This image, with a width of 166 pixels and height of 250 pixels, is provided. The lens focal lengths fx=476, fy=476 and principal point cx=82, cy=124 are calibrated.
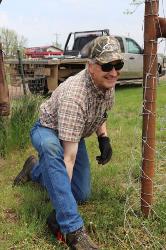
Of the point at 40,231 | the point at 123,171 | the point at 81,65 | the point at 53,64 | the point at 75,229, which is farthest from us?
the point at 81,65

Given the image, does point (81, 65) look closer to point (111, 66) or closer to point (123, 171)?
point (123, 171)

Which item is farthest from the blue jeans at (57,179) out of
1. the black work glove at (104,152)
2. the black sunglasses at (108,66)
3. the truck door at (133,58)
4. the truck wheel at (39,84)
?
the truck door at (133,58)

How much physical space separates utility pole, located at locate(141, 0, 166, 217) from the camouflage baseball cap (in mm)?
209

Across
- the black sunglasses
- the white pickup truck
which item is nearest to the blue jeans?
the black sunglasses

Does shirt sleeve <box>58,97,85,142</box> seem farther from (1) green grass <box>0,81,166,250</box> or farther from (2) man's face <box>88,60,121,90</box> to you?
(1) green grass <box>0,81,166,250</box>

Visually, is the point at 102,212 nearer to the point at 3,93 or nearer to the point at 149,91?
the point at 149,91

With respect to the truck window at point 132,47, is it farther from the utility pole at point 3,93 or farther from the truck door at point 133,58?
the utility pole at point 3,93

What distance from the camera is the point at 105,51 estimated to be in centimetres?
306

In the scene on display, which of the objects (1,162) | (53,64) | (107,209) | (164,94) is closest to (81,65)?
(53,64)

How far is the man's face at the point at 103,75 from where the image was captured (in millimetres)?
3117

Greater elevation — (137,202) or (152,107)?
(152,107)

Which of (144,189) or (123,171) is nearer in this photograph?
(144,189)

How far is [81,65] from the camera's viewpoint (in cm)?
1247

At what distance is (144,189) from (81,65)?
9.34 m
